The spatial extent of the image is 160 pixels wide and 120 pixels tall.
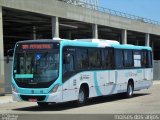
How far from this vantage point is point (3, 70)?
94.7ft

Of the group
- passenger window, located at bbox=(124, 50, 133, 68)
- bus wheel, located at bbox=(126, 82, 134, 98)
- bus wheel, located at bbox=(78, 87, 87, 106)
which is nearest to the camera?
bus wheel, located at bbox=(78, 87, 87, 106)

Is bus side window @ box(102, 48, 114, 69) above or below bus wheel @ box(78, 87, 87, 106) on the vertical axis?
above

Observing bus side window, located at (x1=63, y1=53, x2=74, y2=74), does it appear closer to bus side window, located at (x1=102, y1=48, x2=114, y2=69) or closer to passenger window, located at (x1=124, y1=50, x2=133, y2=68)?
bus side window, located at (x1=102, y1=48, x2=114, y2=69)

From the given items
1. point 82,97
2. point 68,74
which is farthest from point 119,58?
point 68,74

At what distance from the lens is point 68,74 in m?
18.6

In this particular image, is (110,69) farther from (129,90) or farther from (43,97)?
(43,97)

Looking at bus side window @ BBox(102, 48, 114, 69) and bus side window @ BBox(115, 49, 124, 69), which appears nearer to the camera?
bus side window @ BBox(102, 48, 114, 69)

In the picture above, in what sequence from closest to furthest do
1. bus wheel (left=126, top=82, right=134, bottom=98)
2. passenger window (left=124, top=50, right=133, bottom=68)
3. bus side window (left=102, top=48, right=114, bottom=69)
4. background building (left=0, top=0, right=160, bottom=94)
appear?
bus side window (left=102, top=48, right=114, bottom=69) < passenger window (left=124, top=50, right=133, bottom=68) < bus wheel (left=126, top=82, right=134, bottom=98) < background building (left=0, top=0, right=160, bottom=94)

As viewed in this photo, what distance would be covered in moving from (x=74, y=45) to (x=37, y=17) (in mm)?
21946

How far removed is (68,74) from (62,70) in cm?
48

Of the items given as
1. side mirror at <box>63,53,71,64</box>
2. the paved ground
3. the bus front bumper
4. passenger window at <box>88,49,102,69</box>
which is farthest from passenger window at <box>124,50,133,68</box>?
the bus front bumper

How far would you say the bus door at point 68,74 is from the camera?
18.3 m

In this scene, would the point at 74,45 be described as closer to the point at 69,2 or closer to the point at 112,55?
the point at 112,55

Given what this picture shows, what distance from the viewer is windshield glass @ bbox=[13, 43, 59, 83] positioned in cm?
1803
